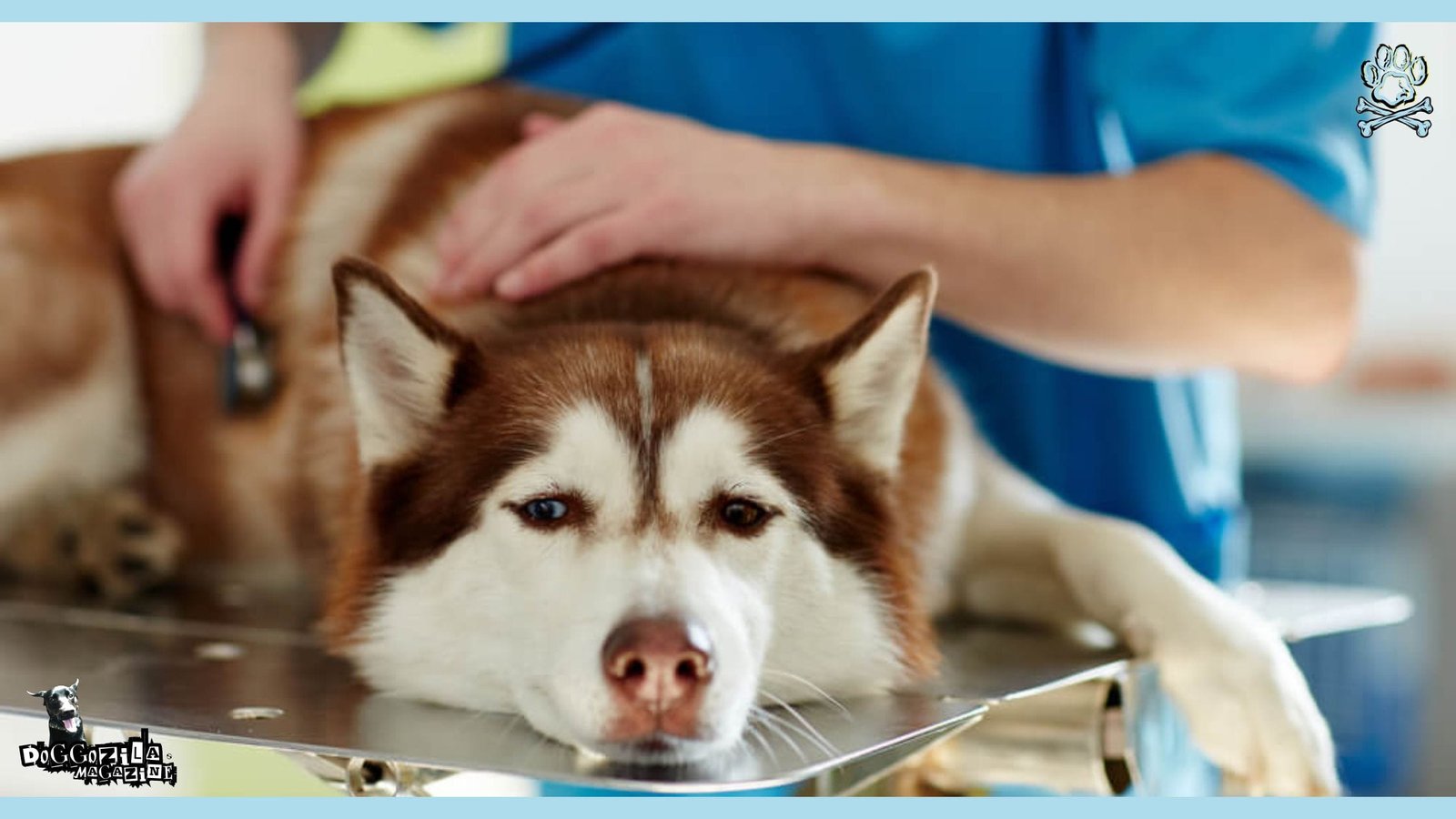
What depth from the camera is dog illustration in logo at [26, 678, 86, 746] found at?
102cm

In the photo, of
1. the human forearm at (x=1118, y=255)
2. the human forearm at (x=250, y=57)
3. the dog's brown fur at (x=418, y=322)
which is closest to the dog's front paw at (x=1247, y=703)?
the dog's brown fur at (x=418, y=322)

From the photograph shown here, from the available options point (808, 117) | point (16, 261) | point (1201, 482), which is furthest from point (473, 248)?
point (1201, 482)

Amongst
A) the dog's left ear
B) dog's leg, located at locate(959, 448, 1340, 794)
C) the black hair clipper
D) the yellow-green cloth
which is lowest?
dog's leg, located at locate(959, 448, 1340, 794)

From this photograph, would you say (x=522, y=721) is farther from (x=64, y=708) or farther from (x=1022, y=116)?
(x=1022, y=116)

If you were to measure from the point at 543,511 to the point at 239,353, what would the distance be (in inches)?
33.7

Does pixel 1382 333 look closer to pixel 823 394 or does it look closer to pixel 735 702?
pixel 823 394

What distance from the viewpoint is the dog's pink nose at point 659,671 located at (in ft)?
3.05

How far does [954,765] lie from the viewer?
47.2 inches

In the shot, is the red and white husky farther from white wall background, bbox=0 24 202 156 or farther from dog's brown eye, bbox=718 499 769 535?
white wall background, bbox=0 24 202 156

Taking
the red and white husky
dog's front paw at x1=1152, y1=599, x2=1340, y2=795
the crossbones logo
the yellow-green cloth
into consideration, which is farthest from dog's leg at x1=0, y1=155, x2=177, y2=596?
the crossbones logo

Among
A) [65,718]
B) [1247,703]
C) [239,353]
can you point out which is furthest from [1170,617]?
[239,353]

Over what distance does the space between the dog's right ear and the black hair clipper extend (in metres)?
0.63

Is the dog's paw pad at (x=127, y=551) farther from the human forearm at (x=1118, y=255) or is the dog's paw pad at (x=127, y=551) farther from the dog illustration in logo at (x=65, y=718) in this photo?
the human forearm at (x=1118, y=255)

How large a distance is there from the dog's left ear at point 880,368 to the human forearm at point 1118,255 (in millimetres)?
268
